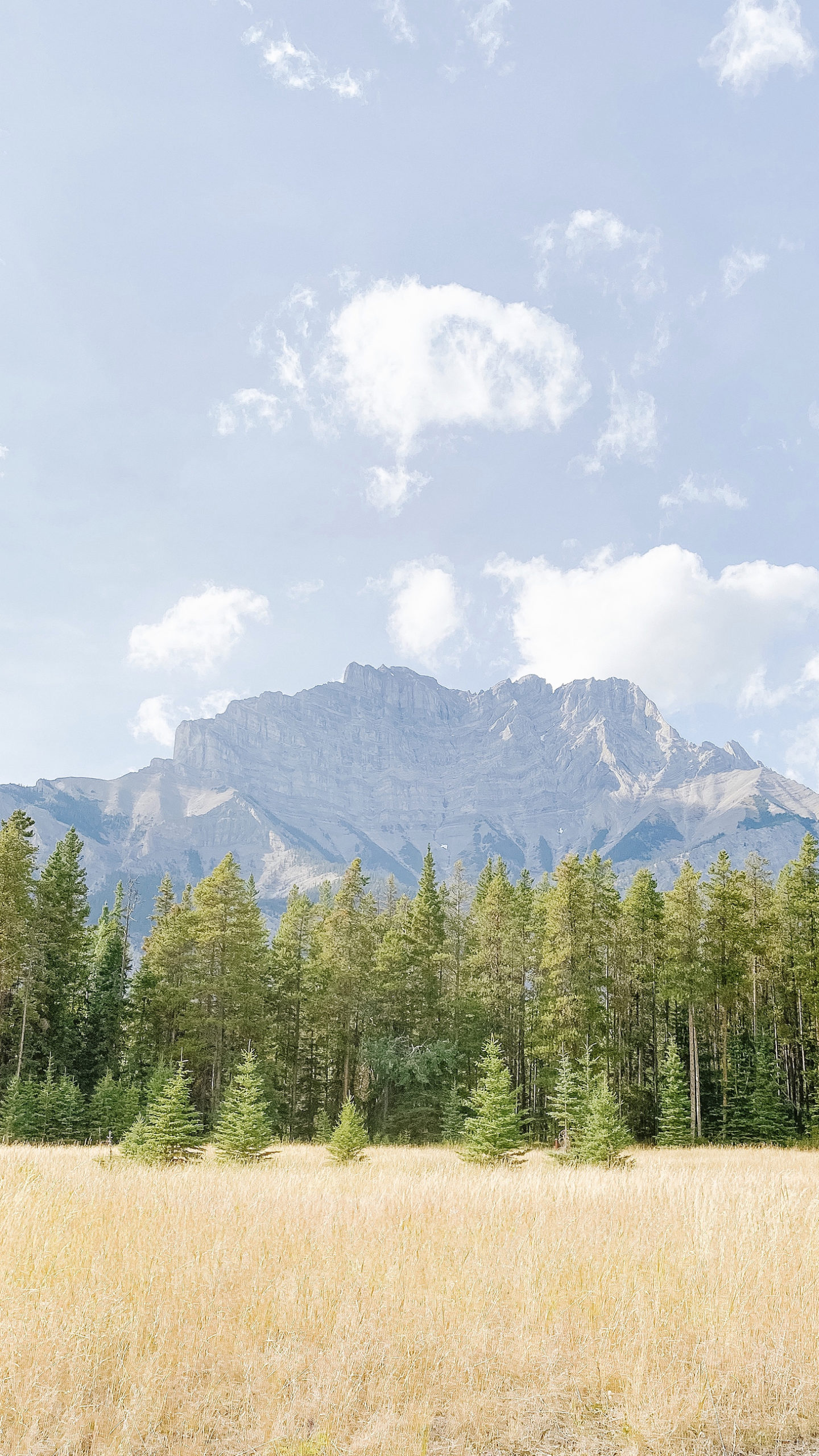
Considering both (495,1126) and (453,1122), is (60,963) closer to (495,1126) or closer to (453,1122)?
(453,1122)

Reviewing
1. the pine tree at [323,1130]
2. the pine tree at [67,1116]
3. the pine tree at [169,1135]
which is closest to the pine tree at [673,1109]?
the pine tree at [323,1130]

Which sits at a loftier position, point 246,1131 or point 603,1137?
point 603,1137

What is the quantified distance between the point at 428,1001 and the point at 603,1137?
2569 centimetres

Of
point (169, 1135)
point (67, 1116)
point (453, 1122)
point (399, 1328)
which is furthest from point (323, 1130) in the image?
point (399, 1328)

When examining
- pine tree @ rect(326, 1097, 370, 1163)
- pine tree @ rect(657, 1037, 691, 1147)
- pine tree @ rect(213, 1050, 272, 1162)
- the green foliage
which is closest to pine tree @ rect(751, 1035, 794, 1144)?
pine tree @ rect(657, 1037, 691, 1147)

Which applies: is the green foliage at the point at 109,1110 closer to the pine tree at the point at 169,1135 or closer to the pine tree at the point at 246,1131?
the pine tree at the point at 246,1131

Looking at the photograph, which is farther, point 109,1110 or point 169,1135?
point 109,1110

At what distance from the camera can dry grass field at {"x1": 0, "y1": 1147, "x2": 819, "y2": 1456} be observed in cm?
407

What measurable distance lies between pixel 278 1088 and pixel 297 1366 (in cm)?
4498

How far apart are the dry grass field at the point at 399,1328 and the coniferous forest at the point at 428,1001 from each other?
2510 centimetres

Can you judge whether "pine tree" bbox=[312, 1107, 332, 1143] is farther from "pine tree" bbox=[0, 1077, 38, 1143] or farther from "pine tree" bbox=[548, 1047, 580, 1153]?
"pine tree" bbox=[548, 1047, 580, 1153]

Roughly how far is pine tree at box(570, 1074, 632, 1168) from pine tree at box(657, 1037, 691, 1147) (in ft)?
47.7

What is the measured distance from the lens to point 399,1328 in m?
5.07

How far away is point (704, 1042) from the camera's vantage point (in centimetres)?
4550
